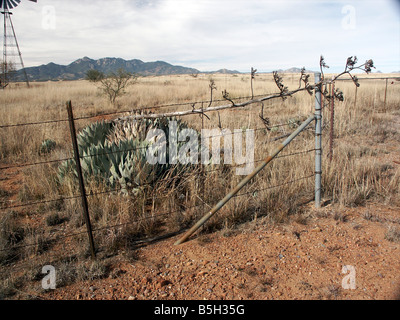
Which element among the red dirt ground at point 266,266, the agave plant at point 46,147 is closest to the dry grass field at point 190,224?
the red dirt ground at point 266,266

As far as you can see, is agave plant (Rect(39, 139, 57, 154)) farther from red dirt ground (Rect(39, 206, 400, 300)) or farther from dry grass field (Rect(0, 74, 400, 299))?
red dirt ground (Rect(39, 206, 400, 300))

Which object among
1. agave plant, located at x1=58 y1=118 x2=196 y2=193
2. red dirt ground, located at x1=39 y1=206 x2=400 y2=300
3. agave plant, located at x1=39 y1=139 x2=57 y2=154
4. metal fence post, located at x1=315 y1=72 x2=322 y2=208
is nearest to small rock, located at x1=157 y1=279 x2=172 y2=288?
red dirt ground, located at x1=39 y1=206 x2=400 y2=300

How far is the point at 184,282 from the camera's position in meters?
2.97

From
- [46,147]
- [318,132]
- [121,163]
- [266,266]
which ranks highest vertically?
[318,132]

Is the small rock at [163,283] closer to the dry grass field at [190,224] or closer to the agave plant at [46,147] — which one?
the dry grass field at [190,224]

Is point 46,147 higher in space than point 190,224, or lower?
higher

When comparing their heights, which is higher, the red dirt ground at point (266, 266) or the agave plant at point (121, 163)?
the agave plant at point (121, 163)

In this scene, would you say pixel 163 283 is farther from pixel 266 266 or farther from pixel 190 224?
pixel 190 224

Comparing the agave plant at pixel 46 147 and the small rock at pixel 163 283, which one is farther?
the agave plant at pixel 46 147

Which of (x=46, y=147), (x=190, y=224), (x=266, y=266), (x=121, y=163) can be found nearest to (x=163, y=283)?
(x=266, y=266)
